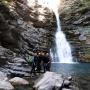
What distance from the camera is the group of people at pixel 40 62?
19.2 m

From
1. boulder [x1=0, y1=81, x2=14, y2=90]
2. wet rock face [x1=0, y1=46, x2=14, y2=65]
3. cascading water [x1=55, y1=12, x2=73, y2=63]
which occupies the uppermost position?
cascading water [x1=55, y1=12, x2=73, y2=63]

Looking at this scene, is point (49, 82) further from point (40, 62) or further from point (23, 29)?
point (23, 29)

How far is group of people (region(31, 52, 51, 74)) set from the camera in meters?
19.2

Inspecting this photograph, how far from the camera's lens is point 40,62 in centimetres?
1970

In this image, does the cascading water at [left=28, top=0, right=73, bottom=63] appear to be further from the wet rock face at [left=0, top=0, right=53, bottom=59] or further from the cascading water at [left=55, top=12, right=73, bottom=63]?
the wet rock face at [left=0, top=0, right=53, bottom=59]

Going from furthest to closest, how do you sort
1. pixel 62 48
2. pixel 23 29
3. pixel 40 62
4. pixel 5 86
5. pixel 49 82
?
pixel 62 48
pixel 23 29
pixel 40 62
pixel 49 82
pixel 5 86

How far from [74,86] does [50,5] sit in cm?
3140

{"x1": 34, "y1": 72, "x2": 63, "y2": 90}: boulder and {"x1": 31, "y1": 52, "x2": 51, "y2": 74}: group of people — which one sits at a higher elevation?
{"x1": 31, "y1": 52, "x2": 51, "y2": 74}: group of people

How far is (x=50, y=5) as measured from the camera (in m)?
45.9

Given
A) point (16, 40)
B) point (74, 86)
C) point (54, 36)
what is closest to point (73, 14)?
point (54, 36)

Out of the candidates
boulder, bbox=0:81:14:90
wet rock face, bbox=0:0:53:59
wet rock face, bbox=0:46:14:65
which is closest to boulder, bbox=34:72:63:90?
boulder, bbox=0:81:14:90

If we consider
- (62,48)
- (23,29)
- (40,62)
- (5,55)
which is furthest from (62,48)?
(40,62)

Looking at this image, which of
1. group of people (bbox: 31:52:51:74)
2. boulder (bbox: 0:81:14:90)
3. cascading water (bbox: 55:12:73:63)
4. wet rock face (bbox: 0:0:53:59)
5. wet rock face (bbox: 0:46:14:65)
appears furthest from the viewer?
cascading water (bbox: 55:12:73:63)

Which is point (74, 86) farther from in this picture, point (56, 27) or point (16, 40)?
point (56, 27)
